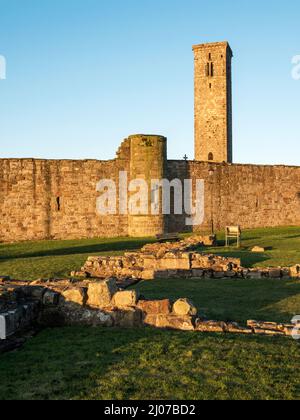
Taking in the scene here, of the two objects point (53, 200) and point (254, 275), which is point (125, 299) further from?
point (53, 200)

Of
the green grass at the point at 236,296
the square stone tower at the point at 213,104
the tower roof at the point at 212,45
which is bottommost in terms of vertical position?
the green grass at the point at 236,296

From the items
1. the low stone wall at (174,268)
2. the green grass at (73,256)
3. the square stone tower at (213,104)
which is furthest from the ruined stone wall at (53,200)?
the square stone tower at (213,104)

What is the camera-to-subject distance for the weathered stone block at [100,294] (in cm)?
764

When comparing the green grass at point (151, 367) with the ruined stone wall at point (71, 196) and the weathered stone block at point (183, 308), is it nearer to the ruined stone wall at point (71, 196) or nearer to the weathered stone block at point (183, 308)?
the weathered stone block at point (183, 308)

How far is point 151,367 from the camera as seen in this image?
5.50 meters

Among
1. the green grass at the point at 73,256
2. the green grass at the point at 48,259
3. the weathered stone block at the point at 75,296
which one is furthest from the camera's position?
the green grass at the point at 73,256

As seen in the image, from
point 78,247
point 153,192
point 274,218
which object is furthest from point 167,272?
point 274,218

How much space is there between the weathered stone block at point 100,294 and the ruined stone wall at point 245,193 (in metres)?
20.8

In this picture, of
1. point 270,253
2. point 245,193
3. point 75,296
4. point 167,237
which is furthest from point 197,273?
point 245,193

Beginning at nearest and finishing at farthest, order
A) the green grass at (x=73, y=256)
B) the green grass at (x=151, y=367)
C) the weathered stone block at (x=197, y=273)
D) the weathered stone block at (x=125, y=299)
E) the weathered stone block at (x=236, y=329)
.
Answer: the green grass at (x=151, y=367), the weathered stone block at (x=236, y=329), the weathered stone block at (x=125, y=299), the weathered stone block at (x=197, y=273), the green grass at (x=73, y=256)

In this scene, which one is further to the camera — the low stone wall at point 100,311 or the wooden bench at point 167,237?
the wooden bench at point 167,237

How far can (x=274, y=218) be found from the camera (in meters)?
34.3

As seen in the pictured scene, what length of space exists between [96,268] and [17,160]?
1344 cm

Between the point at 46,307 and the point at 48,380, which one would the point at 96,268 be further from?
the point at 48,380
